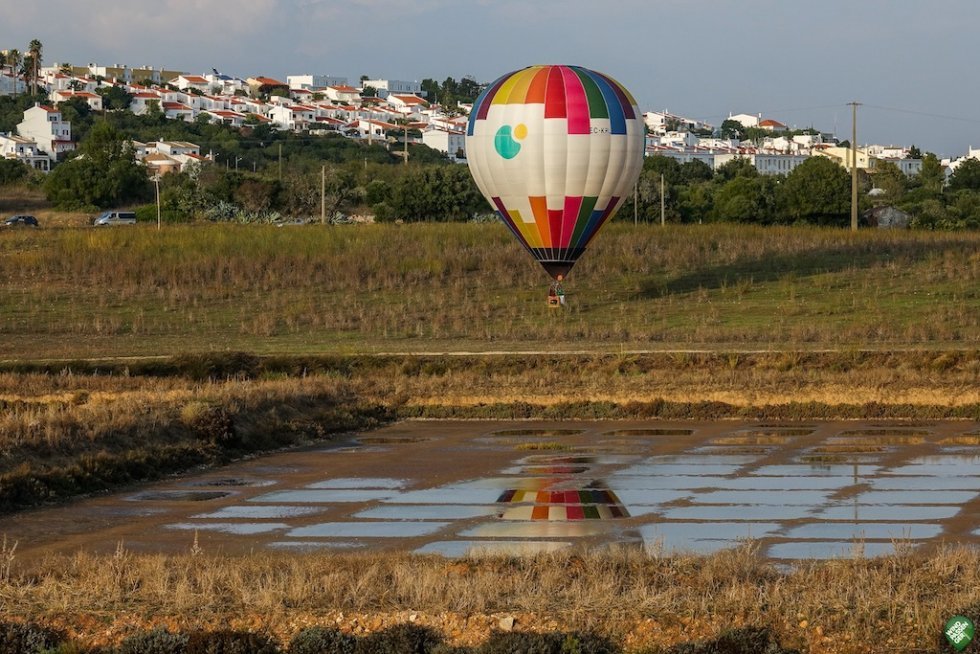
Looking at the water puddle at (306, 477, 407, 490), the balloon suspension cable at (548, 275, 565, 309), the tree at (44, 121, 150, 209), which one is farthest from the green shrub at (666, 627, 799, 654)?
the tree at (44, 121, 150, 209)

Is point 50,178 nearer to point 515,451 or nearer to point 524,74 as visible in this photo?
point 524,74

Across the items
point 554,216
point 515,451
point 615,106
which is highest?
point 615,106

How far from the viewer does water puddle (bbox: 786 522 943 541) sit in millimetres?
16562

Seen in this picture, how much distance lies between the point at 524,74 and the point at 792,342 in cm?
1291

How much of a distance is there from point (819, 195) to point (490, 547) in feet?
261

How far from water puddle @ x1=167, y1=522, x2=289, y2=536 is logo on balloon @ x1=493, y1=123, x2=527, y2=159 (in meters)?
31.1

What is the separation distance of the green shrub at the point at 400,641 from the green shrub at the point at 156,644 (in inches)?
51.2

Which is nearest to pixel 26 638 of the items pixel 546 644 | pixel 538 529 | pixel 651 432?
pixel 546 644

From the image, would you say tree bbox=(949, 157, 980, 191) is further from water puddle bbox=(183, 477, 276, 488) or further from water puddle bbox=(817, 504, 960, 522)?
water puddle bbox=(817, 504, 960, 522)

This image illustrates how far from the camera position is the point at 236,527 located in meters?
17.9

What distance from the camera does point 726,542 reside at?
16.4 m

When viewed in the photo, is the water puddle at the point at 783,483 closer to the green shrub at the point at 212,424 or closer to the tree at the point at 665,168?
the green shrub at the point at 212,424

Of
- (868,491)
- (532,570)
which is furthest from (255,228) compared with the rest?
(532,570)

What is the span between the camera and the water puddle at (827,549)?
50.1 feet
